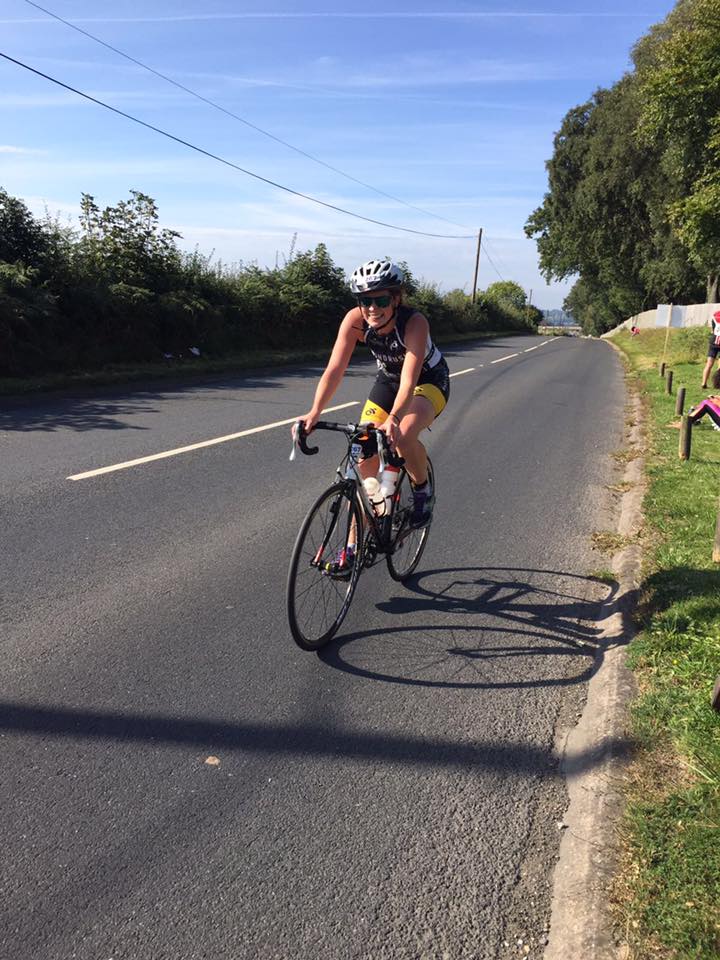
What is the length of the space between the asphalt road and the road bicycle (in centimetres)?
17

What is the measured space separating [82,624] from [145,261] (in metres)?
16.2

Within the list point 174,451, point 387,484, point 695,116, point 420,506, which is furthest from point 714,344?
point 695,116

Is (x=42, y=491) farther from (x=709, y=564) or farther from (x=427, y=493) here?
(x=709, y=564)

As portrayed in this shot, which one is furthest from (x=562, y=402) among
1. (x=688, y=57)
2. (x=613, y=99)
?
(x=613, y=99)

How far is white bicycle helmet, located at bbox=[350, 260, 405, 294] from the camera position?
4004 mm

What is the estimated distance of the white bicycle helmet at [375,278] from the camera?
4.00 meters

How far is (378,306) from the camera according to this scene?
13.5ft

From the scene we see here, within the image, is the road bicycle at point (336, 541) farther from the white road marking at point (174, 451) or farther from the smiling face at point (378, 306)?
the white road marking at point (174, 451)

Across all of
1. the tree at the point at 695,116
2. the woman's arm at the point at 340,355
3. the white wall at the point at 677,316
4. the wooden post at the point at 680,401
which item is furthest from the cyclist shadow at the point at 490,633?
the tree at the point at 695,116

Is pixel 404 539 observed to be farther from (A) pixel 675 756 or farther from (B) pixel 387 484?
(A) pixel 675 756

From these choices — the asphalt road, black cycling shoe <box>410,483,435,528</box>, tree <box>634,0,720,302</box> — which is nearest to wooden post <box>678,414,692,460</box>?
the asphalt road

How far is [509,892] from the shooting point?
7.81 feet

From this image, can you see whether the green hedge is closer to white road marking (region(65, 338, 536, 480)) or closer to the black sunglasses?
white road marking (region(65, 338, 536, 480))

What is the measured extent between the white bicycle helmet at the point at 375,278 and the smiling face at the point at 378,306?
4cm
